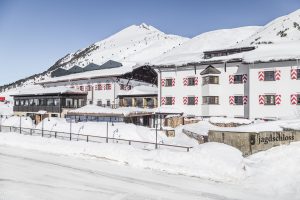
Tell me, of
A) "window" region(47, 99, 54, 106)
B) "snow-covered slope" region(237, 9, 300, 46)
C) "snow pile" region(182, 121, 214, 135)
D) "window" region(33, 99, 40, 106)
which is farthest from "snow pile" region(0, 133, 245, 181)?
"snow-covered slope" region(237, 9, 300, 46)

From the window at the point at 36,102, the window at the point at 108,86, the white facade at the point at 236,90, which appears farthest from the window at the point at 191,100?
the window at the point at 36,102

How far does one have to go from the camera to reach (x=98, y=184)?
52.6ft

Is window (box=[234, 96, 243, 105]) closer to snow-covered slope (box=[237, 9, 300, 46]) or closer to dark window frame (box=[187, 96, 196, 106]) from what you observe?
dark window frame (box=[187, 96, 196, 106])

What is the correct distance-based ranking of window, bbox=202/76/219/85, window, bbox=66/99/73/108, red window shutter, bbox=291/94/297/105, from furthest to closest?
window, bbox=66/99/73/108
window, bbox=202/76/219/85
red window shutter, bbox=291/94/297/105

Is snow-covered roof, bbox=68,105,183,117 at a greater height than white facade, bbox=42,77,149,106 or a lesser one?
lesser

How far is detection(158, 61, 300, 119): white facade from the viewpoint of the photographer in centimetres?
3753

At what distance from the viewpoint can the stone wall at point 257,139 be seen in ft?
68.2

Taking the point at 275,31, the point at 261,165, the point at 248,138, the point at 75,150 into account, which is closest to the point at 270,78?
the point at 248,138

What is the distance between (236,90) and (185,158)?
80.3 ft

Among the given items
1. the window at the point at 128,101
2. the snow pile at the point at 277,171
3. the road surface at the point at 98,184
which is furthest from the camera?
the window at the point at 128,101

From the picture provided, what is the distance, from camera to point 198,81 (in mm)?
43781

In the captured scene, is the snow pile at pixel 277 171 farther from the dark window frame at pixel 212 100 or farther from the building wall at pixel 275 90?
the dark window frame at pixel 212 100

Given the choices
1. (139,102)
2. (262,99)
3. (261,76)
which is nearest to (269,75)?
(261,76)

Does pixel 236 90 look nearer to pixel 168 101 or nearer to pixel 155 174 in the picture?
pixel 168 101
